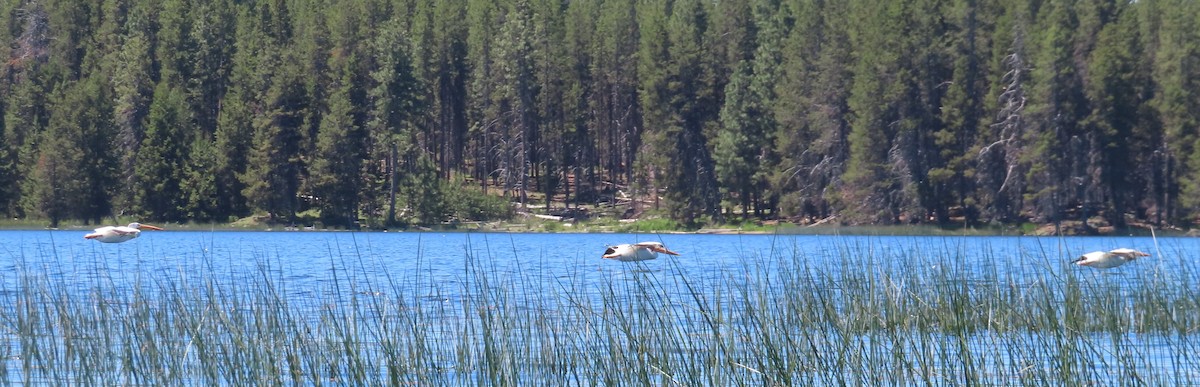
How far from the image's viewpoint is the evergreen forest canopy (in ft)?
184

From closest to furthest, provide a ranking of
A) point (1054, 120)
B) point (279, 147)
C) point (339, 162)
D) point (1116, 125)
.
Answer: point (1054, 120) → point (1116, 125) → point (339, 162) → point (279, 147)

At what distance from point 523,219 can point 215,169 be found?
13.3m

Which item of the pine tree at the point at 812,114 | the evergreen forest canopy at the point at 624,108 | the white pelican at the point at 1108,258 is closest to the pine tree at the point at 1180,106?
the evergreen forest canopy at the point at 624,108

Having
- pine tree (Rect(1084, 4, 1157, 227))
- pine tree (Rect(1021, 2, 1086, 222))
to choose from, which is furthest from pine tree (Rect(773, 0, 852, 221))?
pine tree (Rect(1084, 4, 1157, 227))

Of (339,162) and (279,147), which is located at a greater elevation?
(279,147)

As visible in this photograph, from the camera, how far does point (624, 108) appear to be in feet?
240

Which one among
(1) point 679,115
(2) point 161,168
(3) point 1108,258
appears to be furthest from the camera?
(1) point 679,115

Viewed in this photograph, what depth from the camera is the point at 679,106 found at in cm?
6372

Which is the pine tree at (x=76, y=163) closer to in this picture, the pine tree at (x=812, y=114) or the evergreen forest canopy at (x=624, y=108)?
the evergreen forest canopy at (x=624, y=108)

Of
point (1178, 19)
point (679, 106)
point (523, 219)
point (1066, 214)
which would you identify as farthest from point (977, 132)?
point (523, 219)

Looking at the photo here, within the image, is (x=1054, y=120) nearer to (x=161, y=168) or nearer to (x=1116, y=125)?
(x=1116, y=125)

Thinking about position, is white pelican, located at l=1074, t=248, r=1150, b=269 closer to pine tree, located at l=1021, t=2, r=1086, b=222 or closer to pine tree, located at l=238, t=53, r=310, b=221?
pine tree, located at l=1021, t=2, r=1086, b=222

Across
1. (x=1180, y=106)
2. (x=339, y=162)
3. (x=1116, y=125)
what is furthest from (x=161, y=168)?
(x=1180, y=106)

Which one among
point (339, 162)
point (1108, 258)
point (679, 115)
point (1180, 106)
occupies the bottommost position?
point (1108, 258)
